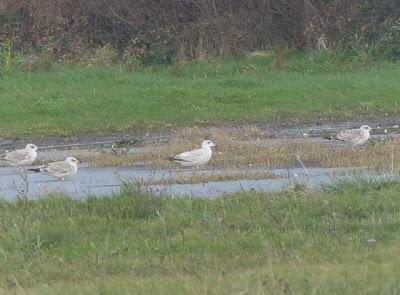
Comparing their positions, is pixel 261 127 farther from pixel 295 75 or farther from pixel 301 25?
pixel 301 25

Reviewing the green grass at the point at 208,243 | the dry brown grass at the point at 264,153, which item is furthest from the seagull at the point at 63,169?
the green grass at the point at 208,243

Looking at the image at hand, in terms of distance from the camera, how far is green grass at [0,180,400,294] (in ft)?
24.7

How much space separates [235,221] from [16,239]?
6.55 feet

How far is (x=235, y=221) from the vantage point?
33.6 ft

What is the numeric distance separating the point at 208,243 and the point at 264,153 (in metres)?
7.70

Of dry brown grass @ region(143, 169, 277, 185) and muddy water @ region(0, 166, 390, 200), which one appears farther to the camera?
dry brown grass @ region(143, 169, 277, 185)

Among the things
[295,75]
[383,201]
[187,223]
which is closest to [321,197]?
[383,201]

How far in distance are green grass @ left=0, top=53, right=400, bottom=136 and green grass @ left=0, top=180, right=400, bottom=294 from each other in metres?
10.2

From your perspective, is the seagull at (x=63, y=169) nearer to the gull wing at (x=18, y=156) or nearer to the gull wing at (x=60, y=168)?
the gull wing at (x=60, y=168)

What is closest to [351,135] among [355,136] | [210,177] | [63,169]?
[355,136]

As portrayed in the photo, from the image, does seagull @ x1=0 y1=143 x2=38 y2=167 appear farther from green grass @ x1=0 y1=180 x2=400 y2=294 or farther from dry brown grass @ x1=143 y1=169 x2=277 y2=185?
green grass @ x1=0 y1=180 x2=400 y2=294

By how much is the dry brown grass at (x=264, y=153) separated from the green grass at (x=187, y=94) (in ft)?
9.62

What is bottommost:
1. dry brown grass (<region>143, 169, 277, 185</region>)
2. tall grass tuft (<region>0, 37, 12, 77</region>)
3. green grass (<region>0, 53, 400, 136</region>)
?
green grass (<region>0, 53, 400, 136</region>)

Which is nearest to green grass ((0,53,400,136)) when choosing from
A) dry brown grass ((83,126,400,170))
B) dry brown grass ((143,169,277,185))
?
dry brown grass ((83,126,400,170))
